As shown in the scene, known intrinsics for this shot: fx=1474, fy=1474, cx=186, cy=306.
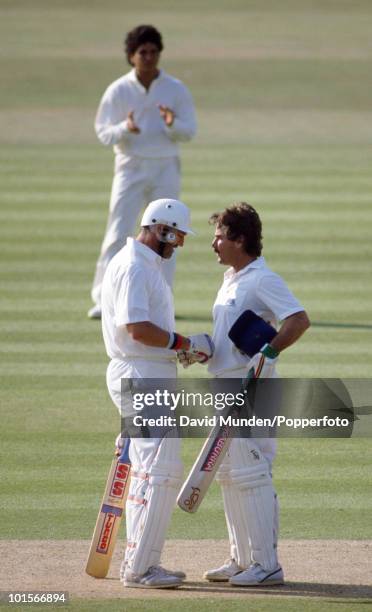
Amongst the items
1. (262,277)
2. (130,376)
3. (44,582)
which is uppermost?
(262,277)

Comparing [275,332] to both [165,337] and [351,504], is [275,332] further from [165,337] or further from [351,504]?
[351,504]

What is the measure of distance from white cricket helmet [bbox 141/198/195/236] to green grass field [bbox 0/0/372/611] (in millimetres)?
1750

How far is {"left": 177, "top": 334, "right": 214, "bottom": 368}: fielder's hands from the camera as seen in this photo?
6.94 metres

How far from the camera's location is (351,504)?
8.18 metres

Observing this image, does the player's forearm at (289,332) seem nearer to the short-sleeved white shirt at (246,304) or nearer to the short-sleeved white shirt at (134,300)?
the short-sleeved white shirt at (246,304)

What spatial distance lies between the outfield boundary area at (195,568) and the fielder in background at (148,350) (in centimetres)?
17

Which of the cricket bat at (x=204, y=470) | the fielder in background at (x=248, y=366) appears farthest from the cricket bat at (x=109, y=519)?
the fielder in background at (x=248, y=366)

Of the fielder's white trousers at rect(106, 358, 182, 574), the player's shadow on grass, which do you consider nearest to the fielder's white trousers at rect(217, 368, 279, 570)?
the player's shadow on grass

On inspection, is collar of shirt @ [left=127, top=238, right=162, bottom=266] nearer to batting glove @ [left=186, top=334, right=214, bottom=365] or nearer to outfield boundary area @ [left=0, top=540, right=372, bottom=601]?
batting glove @ [left=186, top=334, right=214, bottom=365]

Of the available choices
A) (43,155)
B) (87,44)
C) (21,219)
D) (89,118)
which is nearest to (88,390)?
(21,219)

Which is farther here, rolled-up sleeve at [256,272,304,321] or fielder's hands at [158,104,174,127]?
fielder's hands at [158,104,174,127]

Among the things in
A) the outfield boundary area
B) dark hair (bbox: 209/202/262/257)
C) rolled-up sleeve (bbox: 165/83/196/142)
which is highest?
rolled-up sleeve (bbox: 165/83/196/142)

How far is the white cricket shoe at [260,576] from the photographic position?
6.86 m

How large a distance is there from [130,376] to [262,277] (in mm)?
784
